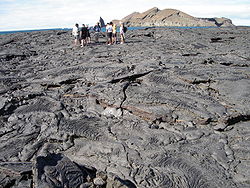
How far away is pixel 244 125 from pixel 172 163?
185 centimetres

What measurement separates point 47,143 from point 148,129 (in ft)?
6.17

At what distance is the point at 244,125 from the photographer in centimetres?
470

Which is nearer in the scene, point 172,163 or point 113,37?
point 172,163

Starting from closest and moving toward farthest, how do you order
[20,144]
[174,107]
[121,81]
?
[20,144] → [174,107] → [121,81]

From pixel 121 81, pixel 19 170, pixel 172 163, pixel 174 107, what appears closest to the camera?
pixel 19 170

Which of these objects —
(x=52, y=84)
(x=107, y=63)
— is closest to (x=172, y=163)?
(x=52, y=84)

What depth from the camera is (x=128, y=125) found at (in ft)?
15.7

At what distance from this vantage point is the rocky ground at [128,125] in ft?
11.4

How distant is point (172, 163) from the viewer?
3807 millimetres

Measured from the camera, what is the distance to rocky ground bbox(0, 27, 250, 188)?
349cm

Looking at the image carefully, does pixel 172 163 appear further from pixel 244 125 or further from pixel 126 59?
pixel 126 59

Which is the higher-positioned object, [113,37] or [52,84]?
[113,37]

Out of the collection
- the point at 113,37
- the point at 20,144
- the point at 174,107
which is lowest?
the point at 20,144

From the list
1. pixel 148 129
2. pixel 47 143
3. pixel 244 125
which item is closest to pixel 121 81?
pixel 148 129
